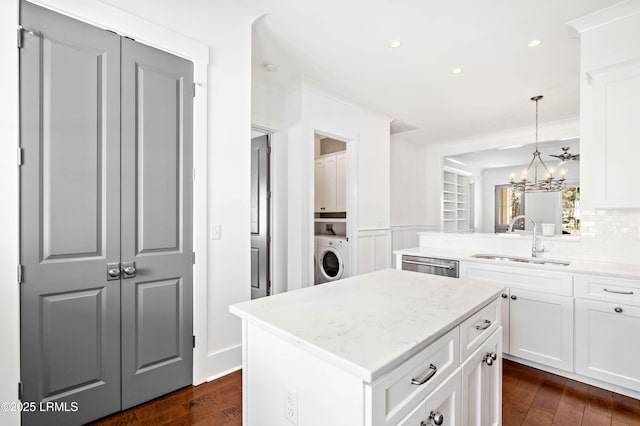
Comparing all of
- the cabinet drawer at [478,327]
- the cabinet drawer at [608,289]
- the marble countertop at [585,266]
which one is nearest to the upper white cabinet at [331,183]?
the marble countertop at [585,266]

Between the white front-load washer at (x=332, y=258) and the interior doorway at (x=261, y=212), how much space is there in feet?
3.30

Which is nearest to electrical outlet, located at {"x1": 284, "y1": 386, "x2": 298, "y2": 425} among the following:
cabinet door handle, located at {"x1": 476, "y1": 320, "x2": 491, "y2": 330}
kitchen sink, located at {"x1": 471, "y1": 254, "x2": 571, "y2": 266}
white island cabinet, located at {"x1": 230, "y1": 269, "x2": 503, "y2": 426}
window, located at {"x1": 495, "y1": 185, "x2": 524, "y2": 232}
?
white island cabinet, located at {"x1": 230, "y1": 269, "x2": 503, "y2": 426}

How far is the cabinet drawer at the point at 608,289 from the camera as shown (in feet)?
6.76

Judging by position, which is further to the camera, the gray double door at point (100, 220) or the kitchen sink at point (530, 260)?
the kitchen sink at point (530, 260)

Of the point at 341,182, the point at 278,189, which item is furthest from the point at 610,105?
the point at 278,189

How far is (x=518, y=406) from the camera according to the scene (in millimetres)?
1988

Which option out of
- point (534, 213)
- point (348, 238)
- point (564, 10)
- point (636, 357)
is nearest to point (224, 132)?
point (348, 238)

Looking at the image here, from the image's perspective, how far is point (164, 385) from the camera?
6.64ft

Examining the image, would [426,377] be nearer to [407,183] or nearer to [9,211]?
[9,211]

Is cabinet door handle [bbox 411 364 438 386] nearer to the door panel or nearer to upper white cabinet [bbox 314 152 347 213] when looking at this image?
the door panel

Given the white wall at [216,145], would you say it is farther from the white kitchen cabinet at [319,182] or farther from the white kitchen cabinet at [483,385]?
the white kitchen cabinet at [319,182]

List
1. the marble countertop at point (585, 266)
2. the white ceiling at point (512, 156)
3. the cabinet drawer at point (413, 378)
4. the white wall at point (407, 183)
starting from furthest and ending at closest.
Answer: the white wall at point (407, 183) < the white ceiling at point (512, 156) < the marble countertop at point (585, 266) < the cabinet drawer at point (413, 378)

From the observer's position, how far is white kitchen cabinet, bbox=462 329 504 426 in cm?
121

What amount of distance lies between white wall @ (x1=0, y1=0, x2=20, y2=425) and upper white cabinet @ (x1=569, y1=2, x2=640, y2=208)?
3685mm
